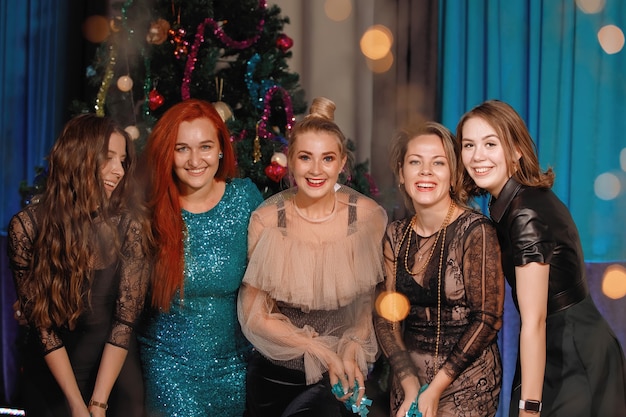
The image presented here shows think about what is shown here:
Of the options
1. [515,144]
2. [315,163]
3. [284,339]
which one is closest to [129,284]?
[284,339]

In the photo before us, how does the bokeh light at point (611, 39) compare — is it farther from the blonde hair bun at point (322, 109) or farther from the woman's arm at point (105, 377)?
the woman's arm at point (105, 377)

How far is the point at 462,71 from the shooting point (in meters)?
3.75

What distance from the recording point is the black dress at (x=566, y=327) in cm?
214

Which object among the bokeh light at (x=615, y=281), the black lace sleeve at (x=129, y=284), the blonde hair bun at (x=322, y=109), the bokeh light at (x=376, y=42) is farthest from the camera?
the bokeh light at (x=376, y=42)

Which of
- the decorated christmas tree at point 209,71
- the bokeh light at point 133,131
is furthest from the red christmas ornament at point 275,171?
the bokeh light at point 133,131

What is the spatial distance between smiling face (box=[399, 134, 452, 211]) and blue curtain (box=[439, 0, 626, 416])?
137 centimetres

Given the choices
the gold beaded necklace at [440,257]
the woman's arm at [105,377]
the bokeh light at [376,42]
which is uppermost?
the bokeh light at [376,42]

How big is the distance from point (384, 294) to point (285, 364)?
0.46 meters

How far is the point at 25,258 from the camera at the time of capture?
243 cm

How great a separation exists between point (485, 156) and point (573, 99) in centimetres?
152

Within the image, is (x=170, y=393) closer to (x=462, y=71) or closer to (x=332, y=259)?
(x=332, y=259)

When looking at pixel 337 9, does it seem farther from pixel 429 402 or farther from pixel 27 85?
pixel 429 402

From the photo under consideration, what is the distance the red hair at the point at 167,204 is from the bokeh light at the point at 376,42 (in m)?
1.89

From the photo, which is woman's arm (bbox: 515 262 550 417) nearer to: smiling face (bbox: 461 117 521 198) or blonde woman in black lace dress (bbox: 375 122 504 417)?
blonde woman in black lace dress (bbox: 375 122 504 417)
